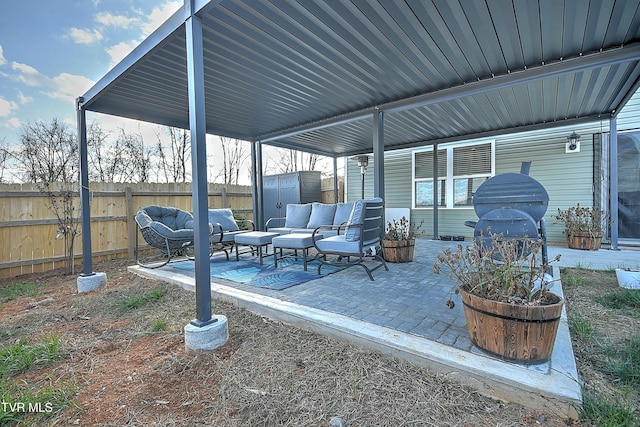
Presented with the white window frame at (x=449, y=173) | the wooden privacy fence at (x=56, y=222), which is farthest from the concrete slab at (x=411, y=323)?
the white window frame at (x=449, y=173)

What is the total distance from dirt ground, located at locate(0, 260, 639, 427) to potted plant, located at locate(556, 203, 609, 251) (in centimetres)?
341

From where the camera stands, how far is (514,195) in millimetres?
3270

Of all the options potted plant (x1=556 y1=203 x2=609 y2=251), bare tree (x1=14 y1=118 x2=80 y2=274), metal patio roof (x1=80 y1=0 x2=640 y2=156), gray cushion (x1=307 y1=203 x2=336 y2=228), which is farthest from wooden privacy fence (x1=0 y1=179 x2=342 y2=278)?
potted plant (x1=556 y1=203 x2=609 y2=251)

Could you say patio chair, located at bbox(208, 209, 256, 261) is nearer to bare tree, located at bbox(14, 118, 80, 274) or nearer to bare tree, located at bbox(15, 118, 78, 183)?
bare tree, located at bbox(14, 118, 80, 274)

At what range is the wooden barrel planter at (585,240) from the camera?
17.1 ft

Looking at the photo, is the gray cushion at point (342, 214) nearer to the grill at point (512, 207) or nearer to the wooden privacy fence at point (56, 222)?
the grill at point (512, 207)

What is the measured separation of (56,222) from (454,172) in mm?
8583

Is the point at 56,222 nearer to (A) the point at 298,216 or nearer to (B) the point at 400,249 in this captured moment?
(A) the point at 298,216

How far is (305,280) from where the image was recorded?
3.61 m

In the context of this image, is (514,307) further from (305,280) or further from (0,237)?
(0,237)

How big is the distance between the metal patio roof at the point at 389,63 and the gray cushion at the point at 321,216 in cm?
169

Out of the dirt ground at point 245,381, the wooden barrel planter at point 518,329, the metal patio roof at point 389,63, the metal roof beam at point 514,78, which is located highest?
the metal patio roof at point 389,63

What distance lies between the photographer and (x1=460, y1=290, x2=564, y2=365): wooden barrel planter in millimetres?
1563

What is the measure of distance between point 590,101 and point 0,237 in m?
9.74
